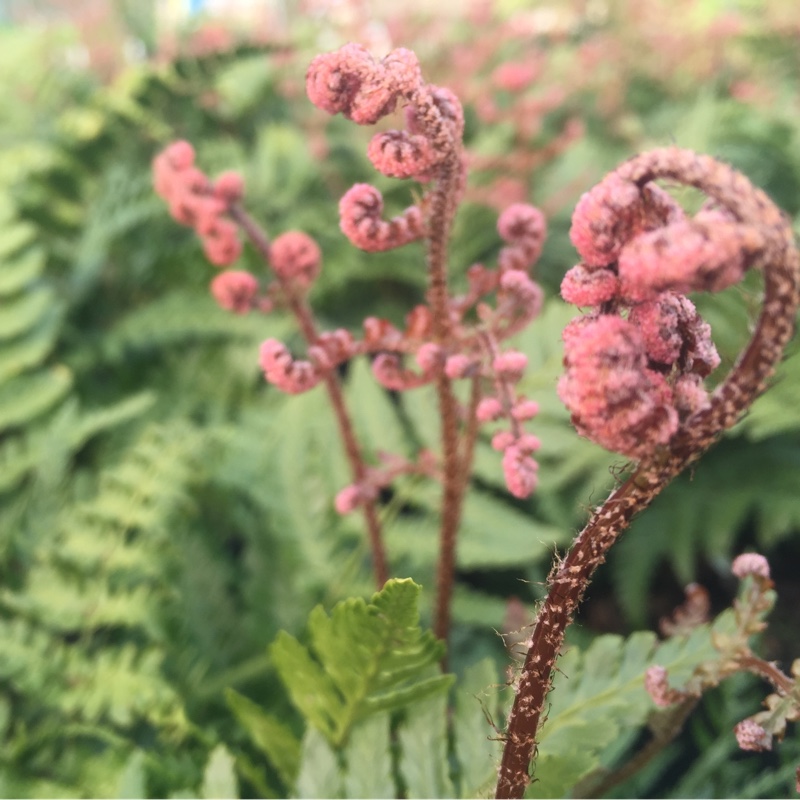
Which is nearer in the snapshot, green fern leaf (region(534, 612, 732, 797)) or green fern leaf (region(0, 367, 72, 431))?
green fern leaf (region(534, 612, 732, 797))

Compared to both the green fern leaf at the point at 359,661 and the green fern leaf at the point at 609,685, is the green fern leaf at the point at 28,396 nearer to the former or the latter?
the green fern leaf at the point at 359,661

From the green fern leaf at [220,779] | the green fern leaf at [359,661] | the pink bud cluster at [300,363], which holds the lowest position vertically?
the green fern leaf at [220,779]

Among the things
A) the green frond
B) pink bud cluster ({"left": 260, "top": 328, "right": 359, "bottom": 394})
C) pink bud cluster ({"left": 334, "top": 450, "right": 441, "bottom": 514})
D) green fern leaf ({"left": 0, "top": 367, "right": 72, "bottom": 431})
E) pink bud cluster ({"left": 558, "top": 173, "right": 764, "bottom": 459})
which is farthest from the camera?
the green frond

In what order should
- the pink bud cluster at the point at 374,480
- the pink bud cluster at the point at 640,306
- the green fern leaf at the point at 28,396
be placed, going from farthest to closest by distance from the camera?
the green fern leaf at the point at 28,396, the pink bud cluster at the point at 374,480, the pink bud cluster at the point at 640,306

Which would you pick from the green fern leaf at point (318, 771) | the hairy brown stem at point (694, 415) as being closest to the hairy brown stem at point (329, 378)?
the green fern leaf at point (318, 771)

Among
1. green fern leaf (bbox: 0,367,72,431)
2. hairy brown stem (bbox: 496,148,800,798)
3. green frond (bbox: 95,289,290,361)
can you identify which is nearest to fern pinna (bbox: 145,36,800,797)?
hairy brown stem (bbox: 496,148,800,798)

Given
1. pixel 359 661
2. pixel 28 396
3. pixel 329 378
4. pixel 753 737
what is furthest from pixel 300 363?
pixel 28 396

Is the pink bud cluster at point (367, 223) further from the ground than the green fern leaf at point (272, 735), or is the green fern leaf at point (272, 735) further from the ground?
the pink bud cluster at point (367, 223)

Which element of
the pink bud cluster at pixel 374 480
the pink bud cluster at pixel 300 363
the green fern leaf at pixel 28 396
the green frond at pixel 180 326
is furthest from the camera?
the green frond at pixel 180 326

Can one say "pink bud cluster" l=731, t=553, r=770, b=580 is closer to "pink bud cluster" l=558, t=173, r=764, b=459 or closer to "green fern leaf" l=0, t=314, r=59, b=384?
"pink bud cluster" l=558, t=173, r=764, b=459
